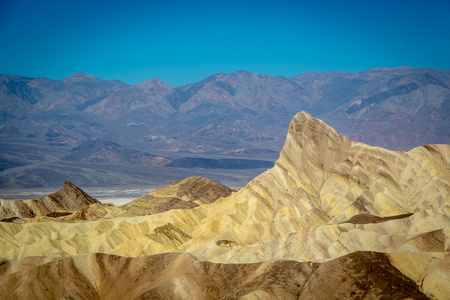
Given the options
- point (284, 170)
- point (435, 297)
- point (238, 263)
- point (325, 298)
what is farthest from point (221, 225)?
point (435, 297)

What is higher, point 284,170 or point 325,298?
point 284,170

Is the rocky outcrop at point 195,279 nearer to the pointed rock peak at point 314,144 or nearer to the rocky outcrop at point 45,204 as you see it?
the pointed rock peak at point 314,144

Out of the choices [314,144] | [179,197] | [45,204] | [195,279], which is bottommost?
[179,197]

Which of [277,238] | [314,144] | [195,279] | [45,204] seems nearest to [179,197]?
[45,204]

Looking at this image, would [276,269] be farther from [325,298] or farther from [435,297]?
[435,297]

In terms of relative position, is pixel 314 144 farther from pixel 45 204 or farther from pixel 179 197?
pixel 45 204

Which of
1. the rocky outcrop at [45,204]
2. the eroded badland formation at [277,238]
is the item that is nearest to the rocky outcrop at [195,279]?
the eroded badland formation at [277,238]

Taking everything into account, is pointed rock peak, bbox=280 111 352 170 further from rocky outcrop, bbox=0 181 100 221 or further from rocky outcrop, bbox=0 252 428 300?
rocky outcrop, bbox=0 181 100 221
